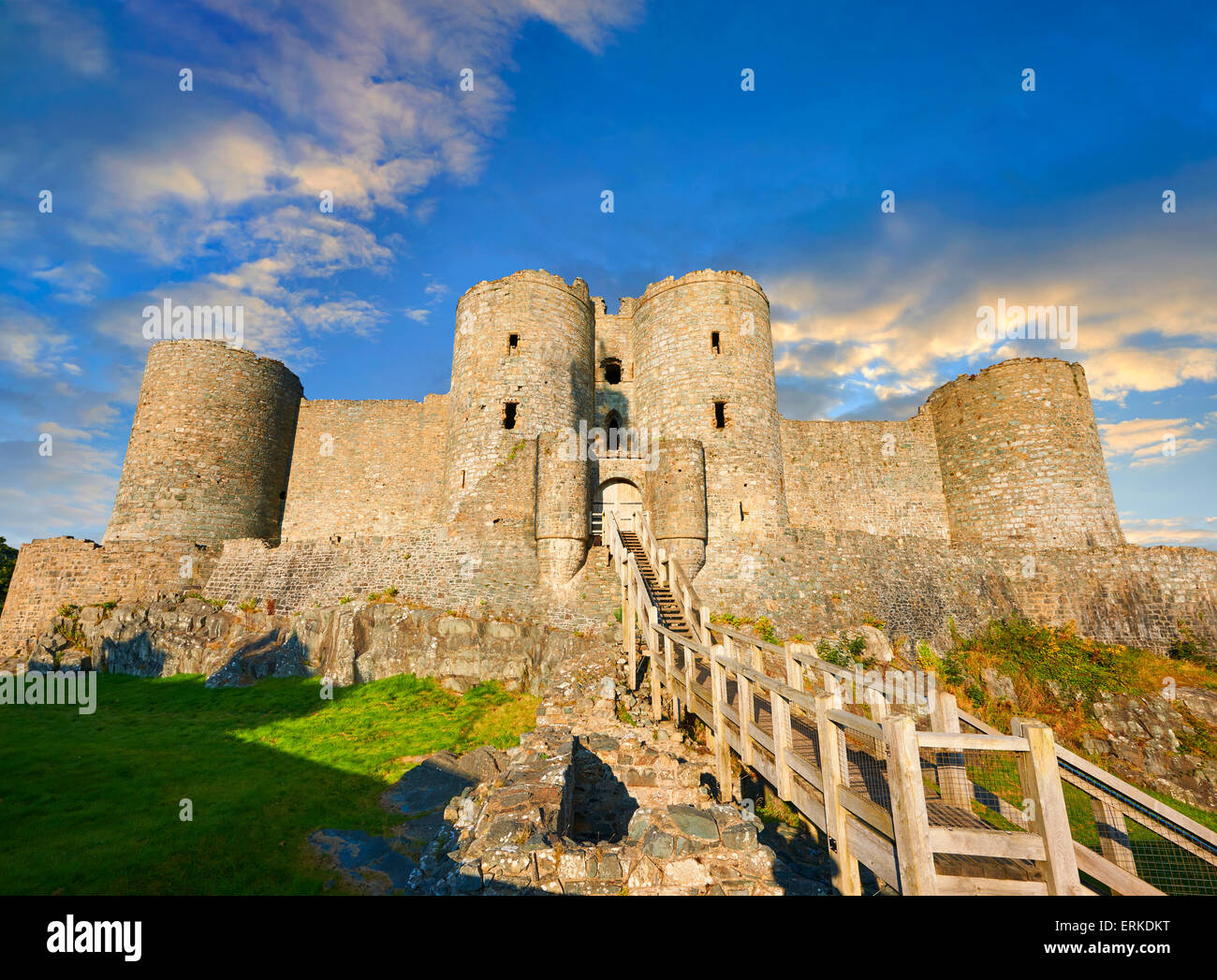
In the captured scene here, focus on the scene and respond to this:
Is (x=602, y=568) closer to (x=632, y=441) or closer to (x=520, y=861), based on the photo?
(x=632, y=441)

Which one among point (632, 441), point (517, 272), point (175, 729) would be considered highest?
point (517, 272)

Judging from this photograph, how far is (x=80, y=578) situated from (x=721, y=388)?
25.1 meters

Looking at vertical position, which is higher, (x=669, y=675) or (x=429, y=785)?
(x=669, y=675)

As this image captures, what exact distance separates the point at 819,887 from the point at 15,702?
23.0m

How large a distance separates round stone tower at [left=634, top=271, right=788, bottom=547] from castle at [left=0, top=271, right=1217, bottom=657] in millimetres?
81

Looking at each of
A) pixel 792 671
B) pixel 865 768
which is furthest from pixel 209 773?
pixel 865 768

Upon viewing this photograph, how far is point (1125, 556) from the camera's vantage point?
59.8 ft

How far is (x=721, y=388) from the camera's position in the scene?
64.1 ft

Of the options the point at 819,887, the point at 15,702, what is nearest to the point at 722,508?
the point at 819,887

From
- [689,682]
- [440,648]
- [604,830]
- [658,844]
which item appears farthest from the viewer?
[440,648]

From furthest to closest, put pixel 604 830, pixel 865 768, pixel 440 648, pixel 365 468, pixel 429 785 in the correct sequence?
pixel 365 468 < pixel 440 648 < pixel 429 785 < pixel 604 830 < pixel 865 768

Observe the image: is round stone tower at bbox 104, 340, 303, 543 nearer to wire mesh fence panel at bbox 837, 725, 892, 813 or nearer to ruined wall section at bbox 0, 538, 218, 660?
ruined wall section at bbox 0, 538, 218, 660

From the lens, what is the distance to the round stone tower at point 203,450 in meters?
21.3

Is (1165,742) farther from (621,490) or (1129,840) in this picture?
(621,490)
